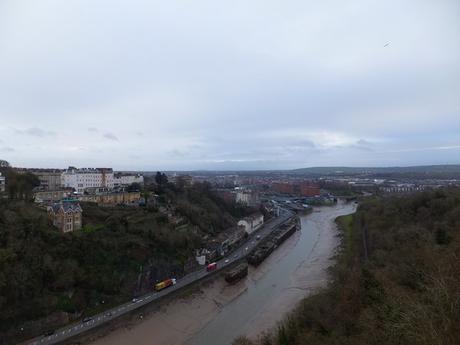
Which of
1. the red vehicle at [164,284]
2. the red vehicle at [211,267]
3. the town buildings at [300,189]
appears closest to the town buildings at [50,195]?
the red vehicle at [164,284]

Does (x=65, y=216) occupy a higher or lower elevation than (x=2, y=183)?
lower

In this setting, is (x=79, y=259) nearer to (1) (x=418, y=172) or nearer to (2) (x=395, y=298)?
(2) (x=395, y=298)

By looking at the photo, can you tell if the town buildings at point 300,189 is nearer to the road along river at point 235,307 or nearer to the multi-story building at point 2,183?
the road along river at point 235,307

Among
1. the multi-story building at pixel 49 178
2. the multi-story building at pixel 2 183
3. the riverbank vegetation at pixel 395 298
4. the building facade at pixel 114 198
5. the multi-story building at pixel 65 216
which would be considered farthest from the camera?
the multi-story building at pixel 49 178

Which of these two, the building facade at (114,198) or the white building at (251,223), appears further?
the white building at (251,223)

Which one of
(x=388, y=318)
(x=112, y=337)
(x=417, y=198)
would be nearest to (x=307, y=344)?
(x=388, y=318)

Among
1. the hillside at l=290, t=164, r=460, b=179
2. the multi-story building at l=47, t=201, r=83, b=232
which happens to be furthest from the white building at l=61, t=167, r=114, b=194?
the hillside at l=290, t=164, r=460, b=179

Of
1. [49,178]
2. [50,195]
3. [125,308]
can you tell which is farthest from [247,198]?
[125,308]
